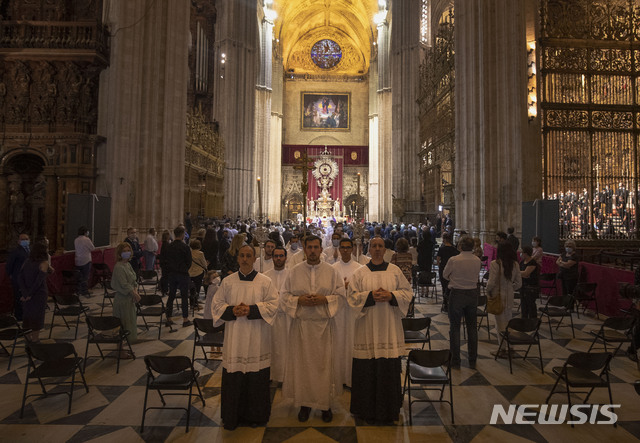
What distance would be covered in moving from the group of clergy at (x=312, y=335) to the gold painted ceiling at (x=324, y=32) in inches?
1532

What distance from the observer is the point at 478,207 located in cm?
1185

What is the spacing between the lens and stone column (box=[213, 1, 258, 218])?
2250 centimetres

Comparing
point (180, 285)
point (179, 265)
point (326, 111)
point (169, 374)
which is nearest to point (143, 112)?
point (179, 265)

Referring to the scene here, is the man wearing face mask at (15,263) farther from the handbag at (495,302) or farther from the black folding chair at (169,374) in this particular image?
the handbag at (495,302)

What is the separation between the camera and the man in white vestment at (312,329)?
3.54m

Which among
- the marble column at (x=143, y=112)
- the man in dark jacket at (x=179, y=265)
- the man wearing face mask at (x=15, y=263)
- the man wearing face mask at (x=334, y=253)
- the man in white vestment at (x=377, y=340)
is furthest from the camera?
the marble column at (x=143, y=112)

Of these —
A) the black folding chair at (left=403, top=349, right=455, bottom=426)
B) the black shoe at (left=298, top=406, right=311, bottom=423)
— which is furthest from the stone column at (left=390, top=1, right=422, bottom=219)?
the black shoe at (left=298, top=406, right=311, bottom=423)

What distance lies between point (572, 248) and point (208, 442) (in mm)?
6814

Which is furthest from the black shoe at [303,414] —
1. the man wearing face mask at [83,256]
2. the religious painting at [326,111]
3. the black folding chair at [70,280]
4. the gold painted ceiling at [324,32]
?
the religious painting at [326,111]

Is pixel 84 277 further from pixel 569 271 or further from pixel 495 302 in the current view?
pixel 569 271

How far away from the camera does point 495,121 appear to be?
11.6 m

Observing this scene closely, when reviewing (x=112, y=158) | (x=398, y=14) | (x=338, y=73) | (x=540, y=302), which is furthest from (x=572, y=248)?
(x=338, y=73)

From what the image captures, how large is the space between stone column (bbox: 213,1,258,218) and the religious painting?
18747 mm

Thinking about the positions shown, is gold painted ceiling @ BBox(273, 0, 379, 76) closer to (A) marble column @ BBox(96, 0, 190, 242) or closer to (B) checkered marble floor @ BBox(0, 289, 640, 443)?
(A) marble column @ BBox(96, 0, 190, 242)
